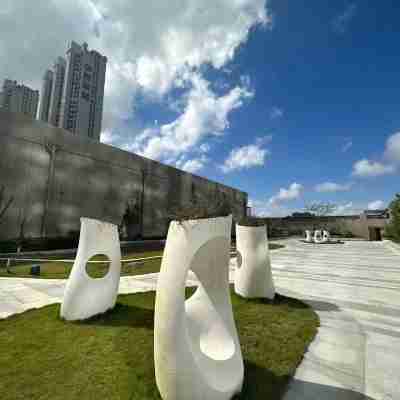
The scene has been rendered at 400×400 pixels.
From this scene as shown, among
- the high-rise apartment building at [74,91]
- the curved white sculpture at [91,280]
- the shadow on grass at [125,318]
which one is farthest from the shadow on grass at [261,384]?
the high-rise apartment building at [74,91]

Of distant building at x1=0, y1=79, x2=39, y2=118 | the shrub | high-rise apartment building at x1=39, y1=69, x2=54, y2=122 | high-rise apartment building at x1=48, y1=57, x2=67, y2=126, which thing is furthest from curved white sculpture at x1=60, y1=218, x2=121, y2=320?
high-rise apartment building at x1=39, y1=69, x2=54, y2=122

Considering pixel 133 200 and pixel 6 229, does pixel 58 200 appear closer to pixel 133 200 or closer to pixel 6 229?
pixel 6 229

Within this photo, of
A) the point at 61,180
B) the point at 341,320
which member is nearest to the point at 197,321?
the point at 341,320

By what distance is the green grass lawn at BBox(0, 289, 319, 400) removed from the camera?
10.1ft

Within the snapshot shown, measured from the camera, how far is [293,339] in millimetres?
4496

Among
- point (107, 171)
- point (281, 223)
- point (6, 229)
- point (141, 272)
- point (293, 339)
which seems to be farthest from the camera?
point (281, 223)

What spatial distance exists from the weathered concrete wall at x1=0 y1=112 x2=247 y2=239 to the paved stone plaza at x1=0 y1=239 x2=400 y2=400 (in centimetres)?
725

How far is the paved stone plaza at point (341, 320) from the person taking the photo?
320 centimetres

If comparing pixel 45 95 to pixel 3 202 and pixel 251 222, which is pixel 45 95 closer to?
pixel 3 202

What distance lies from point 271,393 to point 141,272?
30.2ft

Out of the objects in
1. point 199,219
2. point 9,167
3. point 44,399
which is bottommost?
point 44,399

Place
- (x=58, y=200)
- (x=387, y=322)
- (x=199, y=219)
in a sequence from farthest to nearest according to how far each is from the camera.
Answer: (x=58, y=200)
(x=387, y=322)
(x=199, y=219)

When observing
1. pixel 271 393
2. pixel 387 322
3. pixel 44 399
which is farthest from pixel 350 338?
pixel 44 399

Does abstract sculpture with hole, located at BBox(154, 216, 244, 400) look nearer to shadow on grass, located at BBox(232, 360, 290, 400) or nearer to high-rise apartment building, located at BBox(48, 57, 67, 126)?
shadow on grass, located at BBox(232, 360, 290, 400)
